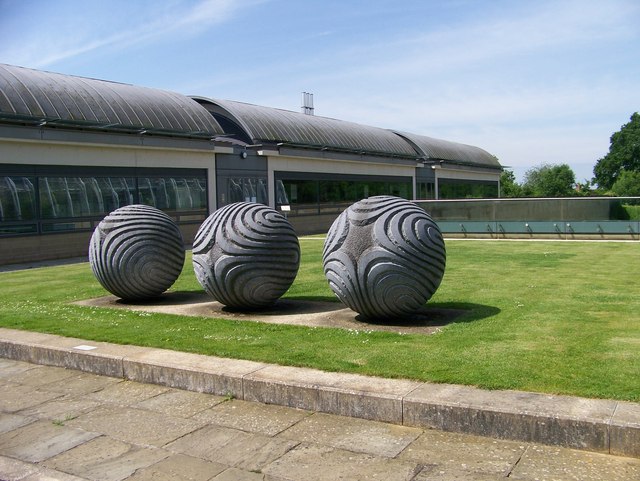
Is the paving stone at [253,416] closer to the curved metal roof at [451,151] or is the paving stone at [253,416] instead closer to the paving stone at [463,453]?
the paving stone at [463,453]

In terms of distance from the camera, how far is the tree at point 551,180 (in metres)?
81.0

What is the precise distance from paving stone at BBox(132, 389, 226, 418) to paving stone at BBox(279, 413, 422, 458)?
3.96ft

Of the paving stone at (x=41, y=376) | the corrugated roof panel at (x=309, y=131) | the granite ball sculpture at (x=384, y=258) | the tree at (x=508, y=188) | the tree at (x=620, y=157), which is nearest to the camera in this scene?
the paving stone at (x=41, y=376)

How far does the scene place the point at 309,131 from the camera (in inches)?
1539

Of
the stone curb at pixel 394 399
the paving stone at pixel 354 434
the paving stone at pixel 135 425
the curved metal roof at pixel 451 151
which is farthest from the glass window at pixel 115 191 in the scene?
the curved metal roof at pixel 451 151

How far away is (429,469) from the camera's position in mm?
5223

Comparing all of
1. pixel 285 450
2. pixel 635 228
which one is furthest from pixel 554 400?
pixel 635 228

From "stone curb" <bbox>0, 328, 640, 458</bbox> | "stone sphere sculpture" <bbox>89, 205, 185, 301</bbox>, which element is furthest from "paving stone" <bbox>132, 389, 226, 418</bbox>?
"stone sphere sculpture" <bbox>89, 205, 185, 301</bbox>

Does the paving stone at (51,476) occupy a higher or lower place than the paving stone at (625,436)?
lower

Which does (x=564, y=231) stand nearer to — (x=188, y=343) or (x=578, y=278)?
(x=578, y=278)

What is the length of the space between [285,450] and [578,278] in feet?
33.9

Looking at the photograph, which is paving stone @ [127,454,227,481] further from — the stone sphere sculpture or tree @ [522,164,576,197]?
tree @ [522,164,576,197]

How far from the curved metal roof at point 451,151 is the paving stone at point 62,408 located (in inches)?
1760

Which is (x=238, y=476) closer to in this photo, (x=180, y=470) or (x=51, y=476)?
(x=180, y=470)
